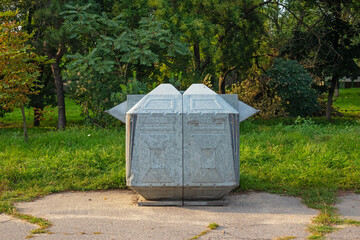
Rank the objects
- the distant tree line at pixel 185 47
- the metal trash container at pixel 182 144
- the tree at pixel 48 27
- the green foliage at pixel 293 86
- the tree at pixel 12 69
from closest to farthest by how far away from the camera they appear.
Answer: the metal trash container at pixel 182 144 < the tree at pixel 12 69 < the distant tree line at pixel 185 47 < the tree at pixel 48 27 < the green foliage at pixel 293 86

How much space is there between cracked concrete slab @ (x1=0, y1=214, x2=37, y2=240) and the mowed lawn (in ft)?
1.17

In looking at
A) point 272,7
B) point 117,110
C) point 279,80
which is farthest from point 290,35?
point 117,110

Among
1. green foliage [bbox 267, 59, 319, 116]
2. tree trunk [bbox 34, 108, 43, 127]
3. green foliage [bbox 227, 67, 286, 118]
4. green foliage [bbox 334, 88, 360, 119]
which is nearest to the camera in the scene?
tree trunk [bbox 34, 108, 43, 127]

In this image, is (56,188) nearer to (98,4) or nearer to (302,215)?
(302,215)

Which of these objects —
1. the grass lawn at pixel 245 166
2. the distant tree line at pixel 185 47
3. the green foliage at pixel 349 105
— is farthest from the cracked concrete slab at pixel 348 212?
the green foliage at pixel 349 105

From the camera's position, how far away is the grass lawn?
232 inches

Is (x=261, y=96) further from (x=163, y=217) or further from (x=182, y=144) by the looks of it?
(x=163, y=217)

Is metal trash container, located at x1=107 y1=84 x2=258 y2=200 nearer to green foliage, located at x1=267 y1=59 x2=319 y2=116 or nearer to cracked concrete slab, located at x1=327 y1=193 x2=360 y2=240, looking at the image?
cracked concrete slab, located at x1=327 y1=193 x2=360 y2=240

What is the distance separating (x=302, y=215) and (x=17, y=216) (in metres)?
3.14

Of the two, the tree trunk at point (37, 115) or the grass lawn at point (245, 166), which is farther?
the tree trunk at point (37, 115)

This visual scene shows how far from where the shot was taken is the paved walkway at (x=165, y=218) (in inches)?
170

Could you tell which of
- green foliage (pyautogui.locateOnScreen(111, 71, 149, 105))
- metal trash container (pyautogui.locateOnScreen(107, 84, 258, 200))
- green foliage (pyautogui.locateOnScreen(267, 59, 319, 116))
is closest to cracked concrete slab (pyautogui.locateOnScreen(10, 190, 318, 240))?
metal trash container (pyautogui.locateOnScreen(107, 84, 258, 200))

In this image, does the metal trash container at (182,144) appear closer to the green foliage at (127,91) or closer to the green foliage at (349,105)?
the green foliage at (127,91)

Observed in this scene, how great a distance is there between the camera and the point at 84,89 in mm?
10844
